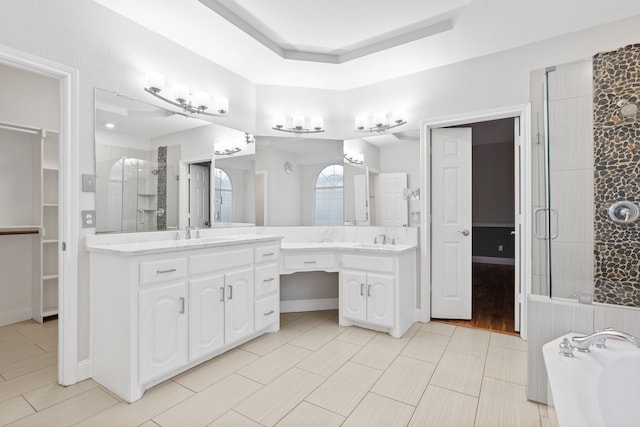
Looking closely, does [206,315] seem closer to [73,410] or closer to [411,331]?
[73,410]

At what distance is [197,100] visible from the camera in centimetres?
283

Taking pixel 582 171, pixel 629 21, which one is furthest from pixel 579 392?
pixel 629 21

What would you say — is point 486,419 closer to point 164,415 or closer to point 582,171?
point 582,171

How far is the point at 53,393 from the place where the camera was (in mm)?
1918

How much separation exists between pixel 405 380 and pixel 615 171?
5.71 feet

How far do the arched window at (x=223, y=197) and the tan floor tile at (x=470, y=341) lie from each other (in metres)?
2.34

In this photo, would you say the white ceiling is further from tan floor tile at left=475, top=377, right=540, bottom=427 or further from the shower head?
tan floor tile at left=475, top=377, right=540, bottom=427

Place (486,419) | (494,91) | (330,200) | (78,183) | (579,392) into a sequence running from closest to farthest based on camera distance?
(579,392), (486,419), (78,183), (494,91), (330,200)

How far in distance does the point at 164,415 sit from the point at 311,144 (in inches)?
106

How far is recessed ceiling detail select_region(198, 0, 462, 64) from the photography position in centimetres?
239

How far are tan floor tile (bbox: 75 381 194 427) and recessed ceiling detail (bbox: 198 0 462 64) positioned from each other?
8.49 ft

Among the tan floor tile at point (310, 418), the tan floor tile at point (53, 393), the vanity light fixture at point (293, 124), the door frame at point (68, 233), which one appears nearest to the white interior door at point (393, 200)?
the vanity light fixture at point (293, 124)

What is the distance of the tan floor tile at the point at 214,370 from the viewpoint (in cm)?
205

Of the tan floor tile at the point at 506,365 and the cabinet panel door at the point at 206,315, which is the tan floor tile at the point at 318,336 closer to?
the cabinet panel door at the point at 206,315
